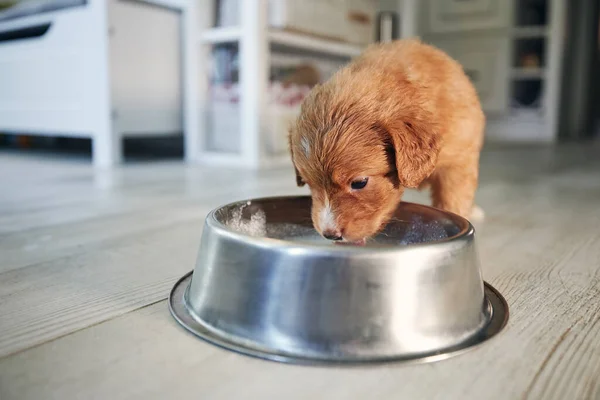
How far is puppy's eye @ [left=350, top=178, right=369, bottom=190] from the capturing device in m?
1.19

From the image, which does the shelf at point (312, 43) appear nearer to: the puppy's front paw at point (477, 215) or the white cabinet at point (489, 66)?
the puppy's front paw at point (477, 215)

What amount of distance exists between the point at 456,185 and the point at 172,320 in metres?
0.90

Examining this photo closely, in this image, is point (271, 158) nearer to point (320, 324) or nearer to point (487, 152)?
point (487, 152)

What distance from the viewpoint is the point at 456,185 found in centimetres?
148

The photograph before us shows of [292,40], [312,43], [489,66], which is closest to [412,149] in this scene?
[292,40]

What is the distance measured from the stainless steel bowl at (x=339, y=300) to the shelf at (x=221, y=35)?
268 cm

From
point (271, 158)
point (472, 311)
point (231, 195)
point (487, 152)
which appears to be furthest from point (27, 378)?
point (487, 152)

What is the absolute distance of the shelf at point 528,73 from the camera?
5.93 metres

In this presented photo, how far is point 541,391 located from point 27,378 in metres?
0.68

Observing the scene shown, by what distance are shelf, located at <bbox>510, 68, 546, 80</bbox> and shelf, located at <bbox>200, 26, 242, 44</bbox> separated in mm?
3834

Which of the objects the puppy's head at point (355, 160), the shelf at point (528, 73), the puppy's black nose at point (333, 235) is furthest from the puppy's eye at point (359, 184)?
the shelf at point (528, 73)

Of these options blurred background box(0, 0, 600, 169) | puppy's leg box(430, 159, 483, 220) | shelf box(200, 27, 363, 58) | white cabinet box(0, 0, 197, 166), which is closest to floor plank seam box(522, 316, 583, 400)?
puppy's leg box(430, 159, 483, 220)

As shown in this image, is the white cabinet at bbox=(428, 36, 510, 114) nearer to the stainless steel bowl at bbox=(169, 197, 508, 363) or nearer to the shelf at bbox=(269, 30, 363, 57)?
the shelf at bbox=(269, 30, 363, 57)

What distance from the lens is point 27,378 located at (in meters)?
0.71
